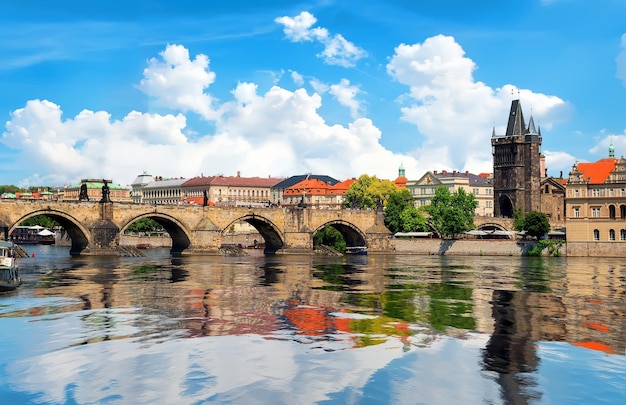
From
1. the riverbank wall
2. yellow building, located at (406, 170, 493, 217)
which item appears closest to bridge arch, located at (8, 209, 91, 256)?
the riverbank wall

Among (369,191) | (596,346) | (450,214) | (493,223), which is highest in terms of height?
(369,191)

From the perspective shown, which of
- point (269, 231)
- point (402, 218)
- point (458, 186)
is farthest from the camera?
point (458, 186)

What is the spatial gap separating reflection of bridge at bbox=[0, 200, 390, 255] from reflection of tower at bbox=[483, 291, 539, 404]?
149ft

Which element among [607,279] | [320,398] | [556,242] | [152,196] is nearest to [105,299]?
[320,398]

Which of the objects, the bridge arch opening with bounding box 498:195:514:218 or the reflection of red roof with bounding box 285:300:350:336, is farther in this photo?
the bridge arch opening with bounding box 498:195:514:218

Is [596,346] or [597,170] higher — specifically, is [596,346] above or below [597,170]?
below

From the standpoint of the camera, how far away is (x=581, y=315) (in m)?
28.3

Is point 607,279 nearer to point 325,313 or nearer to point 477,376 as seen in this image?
point 325,313

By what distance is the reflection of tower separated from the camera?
16.8 meters

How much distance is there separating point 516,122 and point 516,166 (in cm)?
720

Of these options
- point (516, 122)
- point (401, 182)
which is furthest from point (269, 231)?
point (401, 182)

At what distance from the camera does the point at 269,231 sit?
275 feet

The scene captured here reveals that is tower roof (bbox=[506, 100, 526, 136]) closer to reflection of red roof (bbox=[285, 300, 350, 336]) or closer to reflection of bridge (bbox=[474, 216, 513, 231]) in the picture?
reflection of bridge (bbox=[474, 216, 513, 231])

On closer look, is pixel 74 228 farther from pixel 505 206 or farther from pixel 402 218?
pixel 505 206
